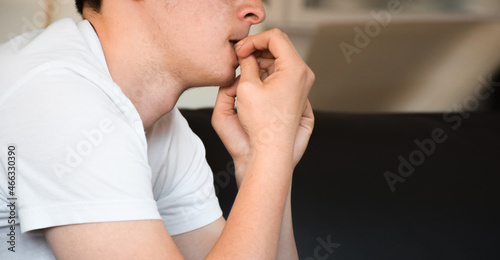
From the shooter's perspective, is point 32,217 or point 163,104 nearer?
point 32,217

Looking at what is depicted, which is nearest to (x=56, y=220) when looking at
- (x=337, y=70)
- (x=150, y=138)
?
(x=150, y=138)

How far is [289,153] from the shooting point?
2.99 feet

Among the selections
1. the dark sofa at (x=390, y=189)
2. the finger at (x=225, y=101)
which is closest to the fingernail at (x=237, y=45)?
the finger at (x=225, y=101)

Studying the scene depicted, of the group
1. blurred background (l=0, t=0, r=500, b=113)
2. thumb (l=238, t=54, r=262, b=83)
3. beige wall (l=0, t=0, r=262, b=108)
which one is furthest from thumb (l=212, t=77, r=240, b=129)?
blurred background (l=0, t=0, r=500, b=113)

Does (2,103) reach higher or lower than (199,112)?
higher

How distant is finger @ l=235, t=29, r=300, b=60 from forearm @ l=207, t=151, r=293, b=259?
0.18m

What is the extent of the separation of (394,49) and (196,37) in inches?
79.6

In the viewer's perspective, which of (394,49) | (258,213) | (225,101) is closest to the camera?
(258,213)

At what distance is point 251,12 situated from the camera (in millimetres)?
1027

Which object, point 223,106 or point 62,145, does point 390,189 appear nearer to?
point 223,106

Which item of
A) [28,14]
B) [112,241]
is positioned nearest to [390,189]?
[112,241]

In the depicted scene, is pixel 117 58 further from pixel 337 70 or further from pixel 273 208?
pixel 337 70

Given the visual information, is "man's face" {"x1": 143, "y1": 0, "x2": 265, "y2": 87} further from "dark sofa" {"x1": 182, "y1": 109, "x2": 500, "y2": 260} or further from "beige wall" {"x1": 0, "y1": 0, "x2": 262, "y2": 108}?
"beige wall" {"x1": 0, "y1": 0, "x2": 262, "y2": 108}

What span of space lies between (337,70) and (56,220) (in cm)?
219
